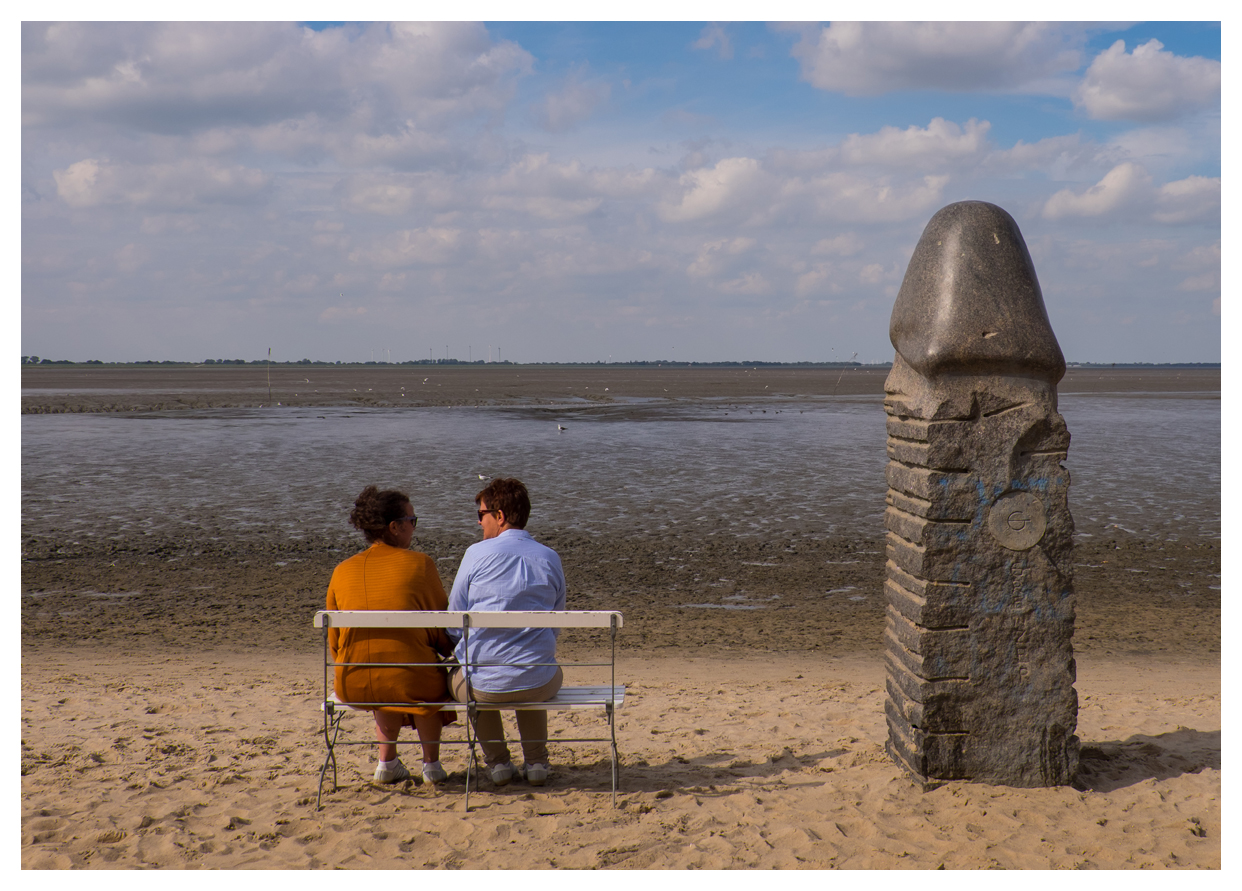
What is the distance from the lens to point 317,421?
1442 inches

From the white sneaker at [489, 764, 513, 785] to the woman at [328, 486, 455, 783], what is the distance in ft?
1.06

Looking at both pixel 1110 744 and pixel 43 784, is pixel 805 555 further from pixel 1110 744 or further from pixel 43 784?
pixel 43 784

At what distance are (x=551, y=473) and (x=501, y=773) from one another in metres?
15.8

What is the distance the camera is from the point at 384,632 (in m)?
4.98

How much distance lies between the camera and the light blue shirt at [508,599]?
16.1ft

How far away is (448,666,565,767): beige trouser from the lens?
4.96m

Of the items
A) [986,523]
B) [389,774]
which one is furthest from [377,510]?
[986,523]

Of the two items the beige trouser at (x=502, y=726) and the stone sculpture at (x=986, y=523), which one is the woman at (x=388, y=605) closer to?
the beige trouser at (x=502, y=726)

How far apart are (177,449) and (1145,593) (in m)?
22.7

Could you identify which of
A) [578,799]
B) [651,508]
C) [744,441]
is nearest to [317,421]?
[744,441]

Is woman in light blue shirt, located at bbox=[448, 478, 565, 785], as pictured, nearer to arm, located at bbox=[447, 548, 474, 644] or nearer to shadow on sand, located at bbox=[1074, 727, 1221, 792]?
arm, located at bbox=[447, 548, 474, 644]

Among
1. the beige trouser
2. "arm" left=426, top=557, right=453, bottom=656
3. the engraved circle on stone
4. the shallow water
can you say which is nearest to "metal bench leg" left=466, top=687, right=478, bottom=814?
the beige trouser

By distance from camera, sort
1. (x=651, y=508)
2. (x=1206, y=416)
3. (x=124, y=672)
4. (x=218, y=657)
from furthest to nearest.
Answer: (x=1206, y=416) → (x=651, y=508) → (x=218, y=657) → (x=124, y=672)

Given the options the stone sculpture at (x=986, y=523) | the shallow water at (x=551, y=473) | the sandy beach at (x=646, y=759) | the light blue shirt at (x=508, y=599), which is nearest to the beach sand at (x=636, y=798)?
the sandy beach at (x=646, y=759)
